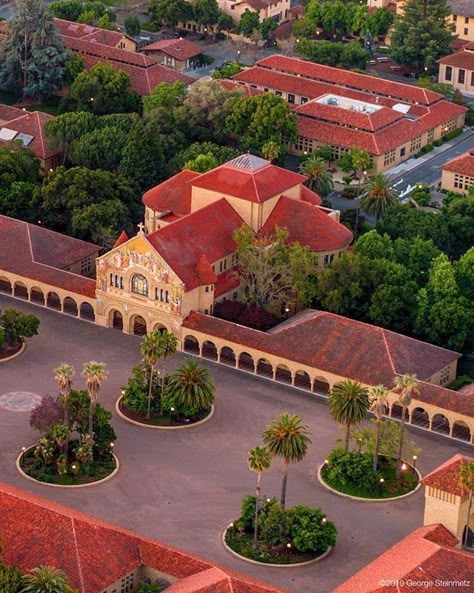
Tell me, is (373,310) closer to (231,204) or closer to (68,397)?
(231,204)

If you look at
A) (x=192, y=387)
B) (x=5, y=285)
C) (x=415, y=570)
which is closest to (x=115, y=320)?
(x=5, y=285)

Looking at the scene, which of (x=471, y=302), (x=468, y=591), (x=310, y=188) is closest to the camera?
(x=468, y=591)

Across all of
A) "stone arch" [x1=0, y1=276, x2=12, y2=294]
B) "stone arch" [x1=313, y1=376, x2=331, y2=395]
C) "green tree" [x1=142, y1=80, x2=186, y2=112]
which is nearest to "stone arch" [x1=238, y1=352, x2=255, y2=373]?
"stone arch" [x1=313, y1=376, x2=331, y2=395]

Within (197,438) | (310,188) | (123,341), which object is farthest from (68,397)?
(310,188)

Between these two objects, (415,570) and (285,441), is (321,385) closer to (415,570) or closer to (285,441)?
(285,441)

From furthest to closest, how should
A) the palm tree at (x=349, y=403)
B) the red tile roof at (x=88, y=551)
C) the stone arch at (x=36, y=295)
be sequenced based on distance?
the stone arch at (x=36, y=295), the palm tree at (x=349, y=403), the red tile roof at (x=88, y=551)

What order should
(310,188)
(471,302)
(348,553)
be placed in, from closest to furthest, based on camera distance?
1. (348,553)
2. (471,302)
3. (310,188)

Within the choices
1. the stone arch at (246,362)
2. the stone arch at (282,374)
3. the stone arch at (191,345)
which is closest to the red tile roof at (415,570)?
the stone arch at (282,374)

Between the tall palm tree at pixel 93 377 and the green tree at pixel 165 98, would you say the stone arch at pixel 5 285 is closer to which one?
the tall palm tree at pixel 93 377
